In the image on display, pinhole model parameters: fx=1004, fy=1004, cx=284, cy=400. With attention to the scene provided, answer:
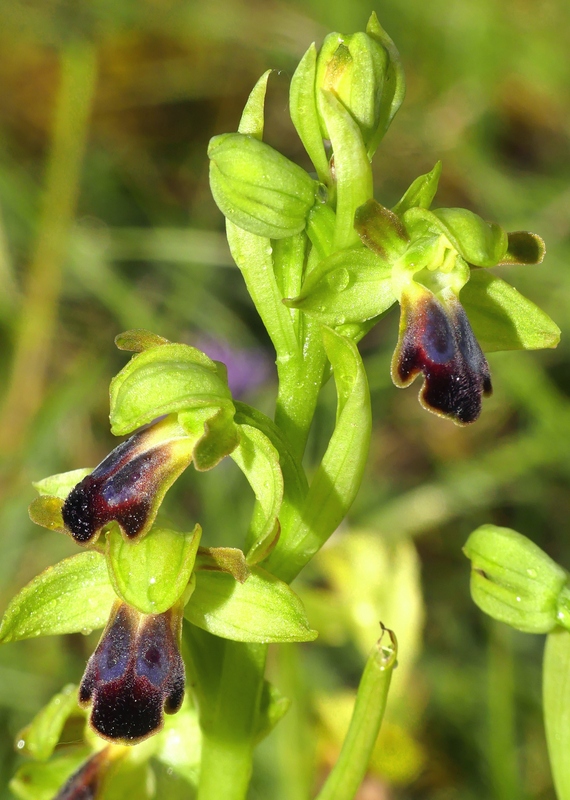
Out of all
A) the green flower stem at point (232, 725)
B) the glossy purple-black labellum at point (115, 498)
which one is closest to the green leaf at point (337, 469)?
the green flower stem at point (232, 725)

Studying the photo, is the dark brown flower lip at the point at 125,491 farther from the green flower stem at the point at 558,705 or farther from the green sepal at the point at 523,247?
the green flower stem at the point at 558,705

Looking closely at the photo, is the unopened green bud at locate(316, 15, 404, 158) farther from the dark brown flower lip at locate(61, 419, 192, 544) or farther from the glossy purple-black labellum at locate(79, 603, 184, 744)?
the glossy purple-black labellum at locate(79, 603, 184, 744)

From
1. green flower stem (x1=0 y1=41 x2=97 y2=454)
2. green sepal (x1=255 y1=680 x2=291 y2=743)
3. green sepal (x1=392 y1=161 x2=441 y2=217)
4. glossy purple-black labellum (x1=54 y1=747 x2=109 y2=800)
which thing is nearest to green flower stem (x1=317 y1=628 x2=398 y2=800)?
green sepal (x1=255 y1=680 x2=291 y2=743)

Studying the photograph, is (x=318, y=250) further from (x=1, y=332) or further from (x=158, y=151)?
(x=158, y=151)

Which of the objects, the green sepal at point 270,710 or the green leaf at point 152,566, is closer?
the green leaf at point 152,566

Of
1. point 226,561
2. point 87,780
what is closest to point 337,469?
point 226,561

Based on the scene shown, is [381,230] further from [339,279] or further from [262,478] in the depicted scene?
[262,478]

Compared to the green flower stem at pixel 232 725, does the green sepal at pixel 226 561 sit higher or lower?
higher
